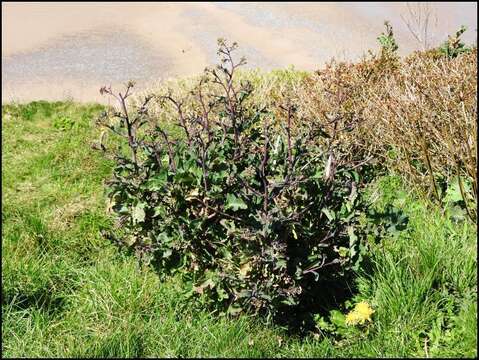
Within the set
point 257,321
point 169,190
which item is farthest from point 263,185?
point 257,321

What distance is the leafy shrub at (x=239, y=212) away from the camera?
10.5ft

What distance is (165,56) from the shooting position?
941 centimetres

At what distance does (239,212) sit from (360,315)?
0.78 metres

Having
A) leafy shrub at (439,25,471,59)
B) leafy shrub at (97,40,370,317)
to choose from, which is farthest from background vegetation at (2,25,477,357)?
leafy shrub at (439,25,471,59)

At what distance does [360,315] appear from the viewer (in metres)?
3.28

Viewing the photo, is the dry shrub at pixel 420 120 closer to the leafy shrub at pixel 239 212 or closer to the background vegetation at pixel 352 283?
the background vegetation at pixel 352 283

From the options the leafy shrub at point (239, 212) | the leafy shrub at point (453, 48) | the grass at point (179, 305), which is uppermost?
the leafy shrub at point (453, 48)

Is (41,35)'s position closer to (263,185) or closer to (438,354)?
(263,185)

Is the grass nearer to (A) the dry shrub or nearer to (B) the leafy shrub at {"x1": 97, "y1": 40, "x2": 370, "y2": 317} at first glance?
(B) the leafy shrub at {"x1": 97, "y1": 40, "x2": 370, "y2": 317}

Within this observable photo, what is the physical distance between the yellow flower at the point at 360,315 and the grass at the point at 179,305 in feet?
0.22

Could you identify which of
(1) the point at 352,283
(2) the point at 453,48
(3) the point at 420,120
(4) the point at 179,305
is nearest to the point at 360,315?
(1) the point at 352,283

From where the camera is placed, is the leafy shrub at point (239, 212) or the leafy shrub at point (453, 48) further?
the leafy shrub at point (453, 48)

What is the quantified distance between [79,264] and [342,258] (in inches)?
67.7

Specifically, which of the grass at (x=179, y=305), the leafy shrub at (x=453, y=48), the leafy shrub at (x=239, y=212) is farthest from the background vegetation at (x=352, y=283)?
the leafy shrub at (x=453, y=48)
